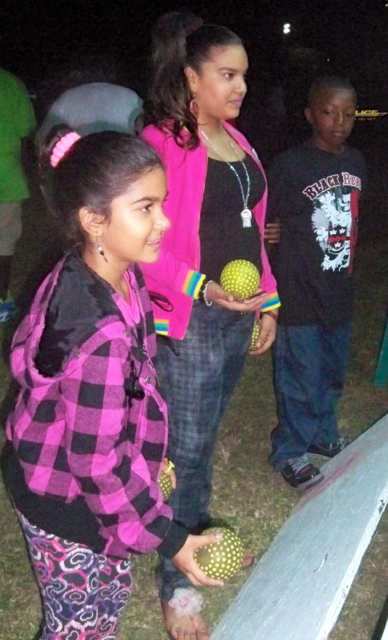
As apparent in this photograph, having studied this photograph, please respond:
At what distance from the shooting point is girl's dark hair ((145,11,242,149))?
2.09 m

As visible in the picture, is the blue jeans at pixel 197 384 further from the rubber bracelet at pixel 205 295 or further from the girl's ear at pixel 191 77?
the girl's ear at pixel 191 77

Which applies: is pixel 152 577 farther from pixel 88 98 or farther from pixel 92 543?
pixel 88 98

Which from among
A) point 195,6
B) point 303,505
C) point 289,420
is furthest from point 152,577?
point 195,6

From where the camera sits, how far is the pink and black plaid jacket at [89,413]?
1.48m

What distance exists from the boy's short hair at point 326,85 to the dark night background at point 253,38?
1655 cm

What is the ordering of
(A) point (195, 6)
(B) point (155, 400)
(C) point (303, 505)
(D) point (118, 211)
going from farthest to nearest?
(A) point (195, 6) → (C) point (303, 505) → (B) point (155, 400) → (D) point (118, 211)

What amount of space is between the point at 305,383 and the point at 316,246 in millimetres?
696

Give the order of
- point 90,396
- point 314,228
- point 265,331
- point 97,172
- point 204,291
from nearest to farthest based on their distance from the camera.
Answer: point 90,396 < point 97,172 < point 204,291 < point 265,331 < point 314,228

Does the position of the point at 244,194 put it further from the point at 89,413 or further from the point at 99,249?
the point at 89,413

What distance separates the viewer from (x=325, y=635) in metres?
1.31

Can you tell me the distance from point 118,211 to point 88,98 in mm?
2016

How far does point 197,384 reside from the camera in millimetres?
2252

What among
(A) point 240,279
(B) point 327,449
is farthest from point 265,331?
(B) point 327,449

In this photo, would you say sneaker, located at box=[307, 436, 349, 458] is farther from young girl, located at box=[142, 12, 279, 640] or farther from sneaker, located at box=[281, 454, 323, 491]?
young girl, located at box=[142, 12, 279, 640]
